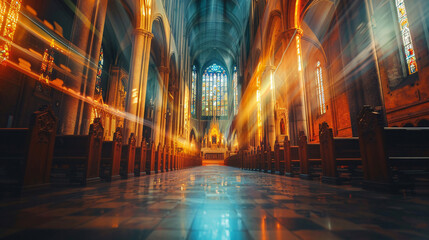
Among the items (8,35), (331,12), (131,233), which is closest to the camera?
(131,233)

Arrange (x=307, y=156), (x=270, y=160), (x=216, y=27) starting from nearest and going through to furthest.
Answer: (x=307, y=156) < (x=270, y=160) < (x=216, y=27)

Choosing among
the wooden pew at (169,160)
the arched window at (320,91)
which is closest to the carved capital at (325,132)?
the wooden pew at (169,160)

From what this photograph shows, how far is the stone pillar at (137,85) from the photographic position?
9.57 meters

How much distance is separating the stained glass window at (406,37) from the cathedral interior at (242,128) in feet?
0.22

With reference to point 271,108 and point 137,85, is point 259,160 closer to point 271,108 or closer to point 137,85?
point 271,108

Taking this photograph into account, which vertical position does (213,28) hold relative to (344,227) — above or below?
above

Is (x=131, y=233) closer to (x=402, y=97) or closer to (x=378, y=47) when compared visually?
(x=402, y=97)

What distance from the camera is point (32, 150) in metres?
2.72

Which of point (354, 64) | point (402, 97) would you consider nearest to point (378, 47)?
point (402, 97)

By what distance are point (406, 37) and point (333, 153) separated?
8.63 m

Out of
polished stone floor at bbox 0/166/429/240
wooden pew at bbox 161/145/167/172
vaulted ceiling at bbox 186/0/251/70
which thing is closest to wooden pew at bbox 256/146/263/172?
wooden pew at bbox 161/145/167/172

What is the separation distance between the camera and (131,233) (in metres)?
1.15

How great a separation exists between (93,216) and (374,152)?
12.1 feet

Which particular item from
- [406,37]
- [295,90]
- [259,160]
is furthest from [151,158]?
[406,37]
